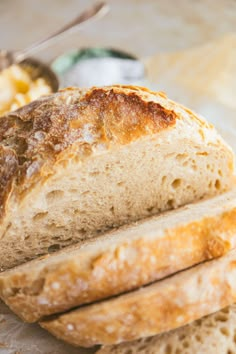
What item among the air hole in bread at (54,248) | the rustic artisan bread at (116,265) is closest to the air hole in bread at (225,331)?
the rustic artisan bread at (116,265)

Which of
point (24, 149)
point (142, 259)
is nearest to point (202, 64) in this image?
point (24, 149)

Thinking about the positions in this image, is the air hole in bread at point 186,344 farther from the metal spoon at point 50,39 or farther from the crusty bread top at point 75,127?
the metal spoon at point 50,39

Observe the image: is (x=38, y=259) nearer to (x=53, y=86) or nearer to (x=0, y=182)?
(x=0, y=182)

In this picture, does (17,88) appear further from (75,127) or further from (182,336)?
(182,336)

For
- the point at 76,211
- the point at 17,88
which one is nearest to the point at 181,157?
the point at 76,211

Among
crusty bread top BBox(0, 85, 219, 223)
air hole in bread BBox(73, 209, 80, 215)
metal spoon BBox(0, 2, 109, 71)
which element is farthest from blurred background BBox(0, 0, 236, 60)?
air hole in bread BBox(73, 209, 80, 215)

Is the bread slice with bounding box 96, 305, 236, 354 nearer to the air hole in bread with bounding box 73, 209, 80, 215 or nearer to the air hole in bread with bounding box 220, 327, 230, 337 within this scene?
the air hole in bread with bounding box 220, 327, 230, 337
